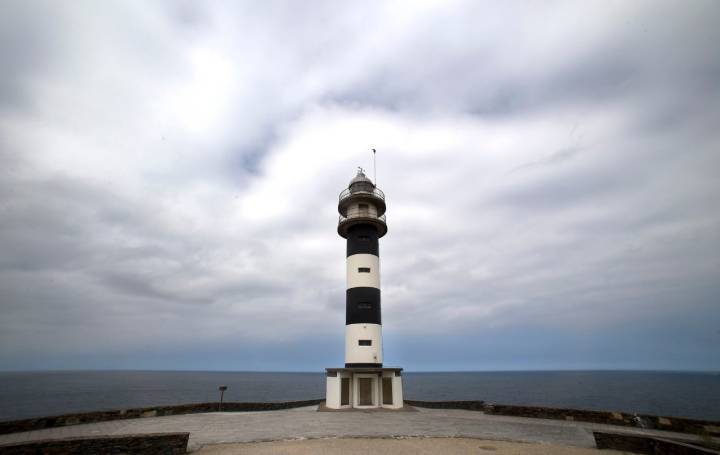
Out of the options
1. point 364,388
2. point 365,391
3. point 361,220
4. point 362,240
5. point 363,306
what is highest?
point 361,220

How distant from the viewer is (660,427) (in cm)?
1526

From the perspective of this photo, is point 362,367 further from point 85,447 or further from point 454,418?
point 85,447

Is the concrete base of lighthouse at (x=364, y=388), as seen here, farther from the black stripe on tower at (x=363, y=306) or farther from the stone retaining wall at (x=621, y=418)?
the stone retaining wall at (x=621, y=418)

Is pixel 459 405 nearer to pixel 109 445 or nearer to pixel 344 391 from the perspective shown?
pixel 344 391

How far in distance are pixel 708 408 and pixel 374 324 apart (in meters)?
65.4

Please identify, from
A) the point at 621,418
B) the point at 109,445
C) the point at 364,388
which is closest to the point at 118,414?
the point at 109,445

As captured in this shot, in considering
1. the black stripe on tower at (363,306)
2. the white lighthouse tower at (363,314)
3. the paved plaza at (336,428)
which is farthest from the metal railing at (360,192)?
the paved plaza at (336,428)

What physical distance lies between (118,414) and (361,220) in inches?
655

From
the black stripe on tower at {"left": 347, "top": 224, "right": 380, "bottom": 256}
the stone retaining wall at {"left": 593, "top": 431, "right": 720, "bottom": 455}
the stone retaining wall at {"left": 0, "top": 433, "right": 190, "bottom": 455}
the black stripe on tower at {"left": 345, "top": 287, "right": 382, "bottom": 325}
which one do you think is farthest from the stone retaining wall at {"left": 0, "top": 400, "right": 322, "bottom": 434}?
the stone retaining wall at {"left": 593, "top": 431, "right": 720, "bottom": 455}

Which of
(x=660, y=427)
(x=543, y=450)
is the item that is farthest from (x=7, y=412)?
(x=660, y=427)

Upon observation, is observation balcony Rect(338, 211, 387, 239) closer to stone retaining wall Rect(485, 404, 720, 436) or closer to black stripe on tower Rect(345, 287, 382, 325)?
black stripe on tower Rect(345, 287, 382, 325)

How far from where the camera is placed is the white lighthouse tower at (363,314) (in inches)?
891

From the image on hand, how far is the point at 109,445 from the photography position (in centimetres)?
1069

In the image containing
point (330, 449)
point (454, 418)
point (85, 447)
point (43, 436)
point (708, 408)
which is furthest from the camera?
point (708, 408)
